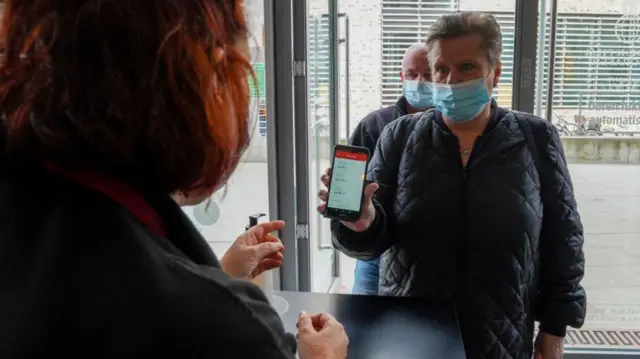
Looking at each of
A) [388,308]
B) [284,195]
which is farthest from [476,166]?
[284,195]

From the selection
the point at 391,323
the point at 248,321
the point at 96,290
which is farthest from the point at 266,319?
the point at 391,323

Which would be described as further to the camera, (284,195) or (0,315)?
(284,195)

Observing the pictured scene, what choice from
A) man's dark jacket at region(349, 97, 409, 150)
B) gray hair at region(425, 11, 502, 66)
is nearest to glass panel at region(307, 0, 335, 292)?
man's dark jacket at region(349, 97, 409, 150)

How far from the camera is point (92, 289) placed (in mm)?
442

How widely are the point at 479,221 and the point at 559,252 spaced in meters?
0.21

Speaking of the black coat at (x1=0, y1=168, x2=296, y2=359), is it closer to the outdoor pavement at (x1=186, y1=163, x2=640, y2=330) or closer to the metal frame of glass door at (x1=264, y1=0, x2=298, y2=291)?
the metal frame of glass door at (x1=264, y1=0, x2=298, y2=291)

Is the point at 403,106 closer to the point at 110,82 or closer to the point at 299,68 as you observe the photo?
the point at 299,68

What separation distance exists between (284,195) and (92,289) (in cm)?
205

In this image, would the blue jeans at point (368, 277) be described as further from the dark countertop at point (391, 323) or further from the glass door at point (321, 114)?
the dark countertop at point (391, 323)

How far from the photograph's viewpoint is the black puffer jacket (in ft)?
4.23

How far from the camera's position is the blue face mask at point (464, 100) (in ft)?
4.64

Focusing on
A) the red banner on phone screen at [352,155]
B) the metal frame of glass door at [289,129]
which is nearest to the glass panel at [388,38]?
the metal frame of glass door at [289,129]

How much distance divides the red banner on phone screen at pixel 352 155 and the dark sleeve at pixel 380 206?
0.44 ft

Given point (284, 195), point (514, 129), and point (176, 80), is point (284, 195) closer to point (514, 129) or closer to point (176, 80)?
point (514, 129)
